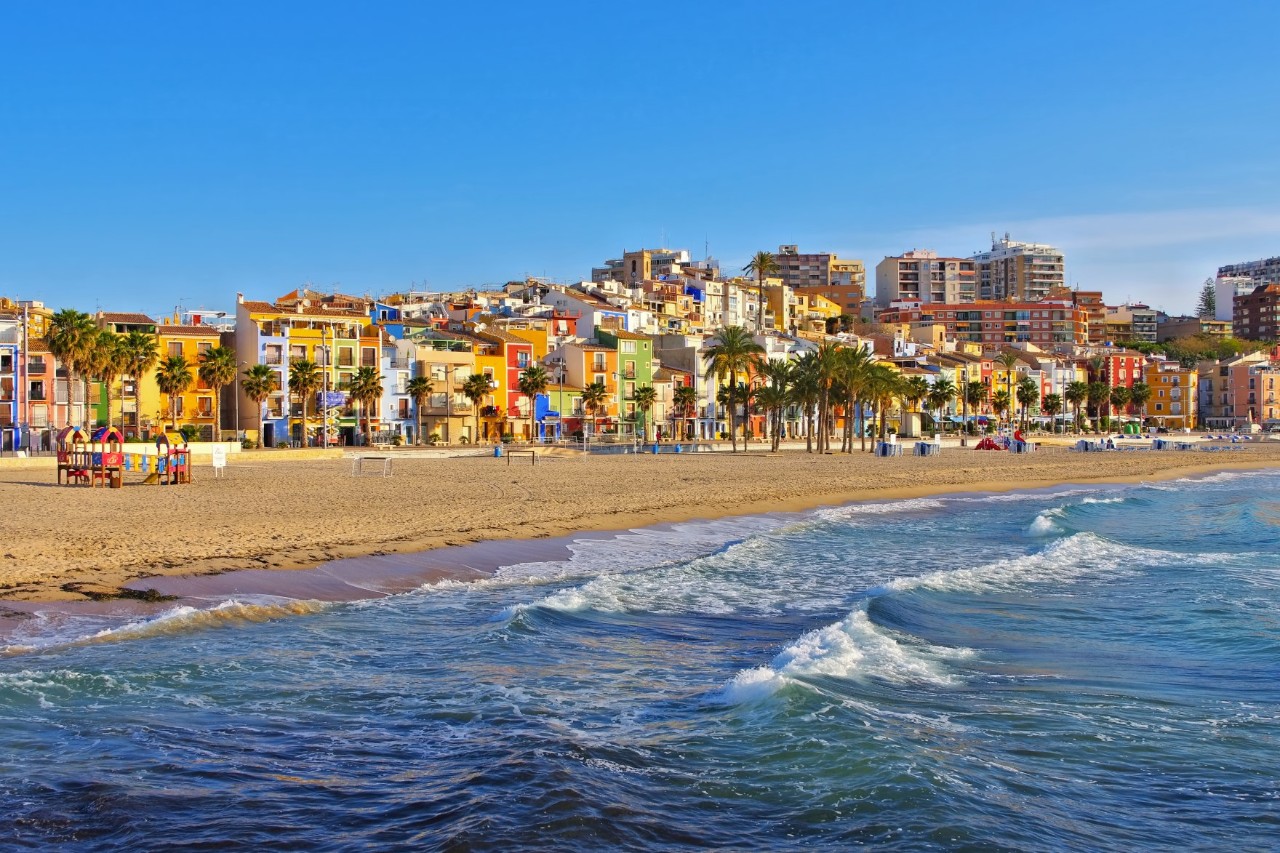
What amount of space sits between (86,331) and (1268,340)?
174723mm

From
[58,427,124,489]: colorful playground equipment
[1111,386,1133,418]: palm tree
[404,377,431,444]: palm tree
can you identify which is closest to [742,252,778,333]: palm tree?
[1111,386,1133,418]: palm tree

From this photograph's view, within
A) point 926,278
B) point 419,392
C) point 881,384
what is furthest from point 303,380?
point 926,278

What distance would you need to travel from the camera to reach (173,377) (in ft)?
198

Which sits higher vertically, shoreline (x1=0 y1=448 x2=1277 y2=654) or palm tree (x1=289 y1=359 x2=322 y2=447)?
palm tree (x1=289 y1=359 x2=322 y2=447)

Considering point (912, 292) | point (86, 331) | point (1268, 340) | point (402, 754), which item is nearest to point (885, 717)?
point (402, 754)

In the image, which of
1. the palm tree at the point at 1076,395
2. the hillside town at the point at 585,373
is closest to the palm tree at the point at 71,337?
the hillside town at the point at 585,373

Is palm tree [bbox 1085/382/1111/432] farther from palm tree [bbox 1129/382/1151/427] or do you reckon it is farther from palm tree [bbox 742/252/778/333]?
palm tree [bbox 742/252/778/333]

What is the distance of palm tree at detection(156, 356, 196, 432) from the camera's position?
60.6 m

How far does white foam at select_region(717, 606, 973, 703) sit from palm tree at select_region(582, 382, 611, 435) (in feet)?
207

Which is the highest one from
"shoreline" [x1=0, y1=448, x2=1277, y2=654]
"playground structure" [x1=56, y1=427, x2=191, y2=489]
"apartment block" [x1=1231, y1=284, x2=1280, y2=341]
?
"apartment block" [x1=1231, y1=284, x2=1280, y2=341]

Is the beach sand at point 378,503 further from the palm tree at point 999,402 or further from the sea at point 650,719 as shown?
the palm tree at point 999,402

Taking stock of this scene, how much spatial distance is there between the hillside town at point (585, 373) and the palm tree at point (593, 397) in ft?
Result: 0.58

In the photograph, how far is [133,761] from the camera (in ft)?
30.6

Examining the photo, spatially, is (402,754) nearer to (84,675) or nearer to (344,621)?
(84,675)
